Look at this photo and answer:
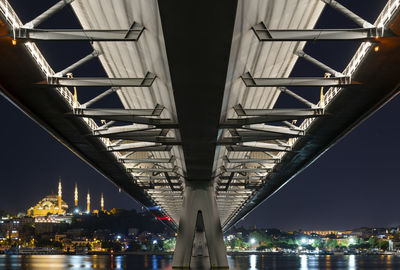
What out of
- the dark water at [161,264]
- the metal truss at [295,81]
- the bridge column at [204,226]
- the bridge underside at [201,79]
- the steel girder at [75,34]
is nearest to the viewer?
the bridge underside at [201,79]

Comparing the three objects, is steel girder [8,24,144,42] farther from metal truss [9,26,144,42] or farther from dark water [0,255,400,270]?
dark water [0,255,400,270]

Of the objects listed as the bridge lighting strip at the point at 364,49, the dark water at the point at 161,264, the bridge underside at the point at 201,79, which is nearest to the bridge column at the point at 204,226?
the bridge underside at the point at 201,79

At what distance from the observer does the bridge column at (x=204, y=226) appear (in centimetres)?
4544

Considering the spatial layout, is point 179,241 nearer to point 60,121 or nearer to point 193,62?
point 60,121

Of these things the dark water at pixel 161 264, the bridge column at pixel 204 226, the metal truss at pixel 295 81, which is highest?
the metal truss at pixel 295 81

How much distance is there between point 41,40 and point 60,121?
472 inches

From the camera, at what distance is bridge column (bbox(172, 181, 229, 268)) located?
149 ft

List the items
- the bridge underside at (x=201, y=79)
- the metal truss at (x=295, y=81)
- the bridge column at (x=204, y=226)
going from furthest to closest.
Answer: the bridge column at (x=204, y=226) < the metal truss at (x=295, y=81) < the bridge underside at (x=201, y=79)

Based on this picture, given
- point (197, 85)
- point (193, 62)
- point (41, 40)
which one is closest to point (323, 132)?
point (197, 85)

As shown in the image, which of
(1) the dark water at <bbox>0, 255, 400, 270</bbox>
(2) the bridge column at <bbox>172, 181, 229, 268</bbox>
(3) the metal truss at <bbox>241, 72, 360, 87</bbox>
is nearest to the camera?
(3) the metal truss at <bbox>241, 72, 360, 87</bbox>

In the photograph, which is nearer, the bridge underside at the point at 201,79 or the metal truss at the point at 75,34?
the bridge underside at the point at 201,79

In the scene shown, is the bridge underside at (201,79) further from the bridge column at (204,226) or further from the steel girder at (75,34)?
Answer: the bridge column at (204,226)

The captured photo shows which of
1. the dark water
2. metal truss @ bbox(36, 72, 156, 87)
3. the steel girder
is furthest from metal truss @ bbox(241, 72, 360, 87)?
the dark water

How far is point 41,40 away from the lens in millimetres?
17281
